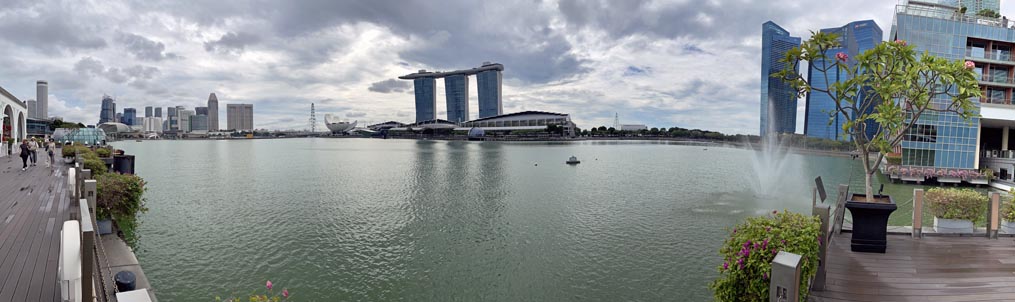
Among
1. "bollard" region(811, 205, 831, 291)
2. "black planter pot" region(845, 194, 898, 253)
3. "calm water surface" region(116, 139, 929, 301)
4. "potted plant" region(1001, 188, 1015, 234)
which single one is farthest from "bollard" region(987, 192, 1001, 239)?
"bollard" region(811, 205, 831, 291)

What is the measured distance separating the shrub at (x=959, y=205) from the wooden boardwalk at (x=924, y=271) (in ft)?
1.85

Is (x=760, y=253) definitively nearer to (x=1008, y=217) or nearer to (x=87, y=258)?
(x=87, y=258)

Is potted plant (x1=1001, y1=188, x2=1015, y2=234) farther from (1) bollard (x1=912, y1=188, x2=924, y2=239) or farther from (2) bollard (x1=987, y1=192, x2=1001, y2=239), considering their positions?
(1) bollard (x1=912, y1=188, x2=924, y2=239)

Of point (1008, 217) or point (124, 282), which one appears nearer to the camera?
point (124, 282)

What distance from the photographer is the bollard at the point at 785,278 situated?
13.2 ft

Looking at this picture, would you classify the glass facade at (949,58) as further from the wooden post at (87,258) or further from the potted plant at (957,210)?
the wooden post at (87,258)

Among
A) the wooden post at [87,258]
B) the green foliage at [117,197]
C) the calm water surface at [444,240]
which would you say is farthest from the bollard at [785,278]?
the green foliage at [117,197]

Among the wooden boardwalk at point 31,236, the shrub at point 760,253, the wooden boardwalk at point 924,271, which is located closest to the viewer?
the shrub at point 760,253

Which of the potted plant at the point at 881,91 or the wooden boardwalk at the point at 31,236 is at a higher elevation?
the potted plant at the point at 881,91

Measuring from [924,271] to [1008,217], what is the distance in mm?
4622

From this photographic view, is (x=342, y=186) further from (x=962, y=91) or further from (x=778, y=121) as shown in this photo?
(x=778, y=121)

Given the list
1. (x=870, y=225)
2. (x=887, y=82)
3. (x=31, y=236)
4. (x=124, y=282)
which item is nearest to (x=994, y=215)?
(x=870, y=225)

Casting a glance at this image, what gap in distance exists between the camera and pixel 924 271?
7164mm

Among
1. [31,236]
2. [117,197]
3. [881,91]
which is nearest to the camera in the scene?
[881,91]
